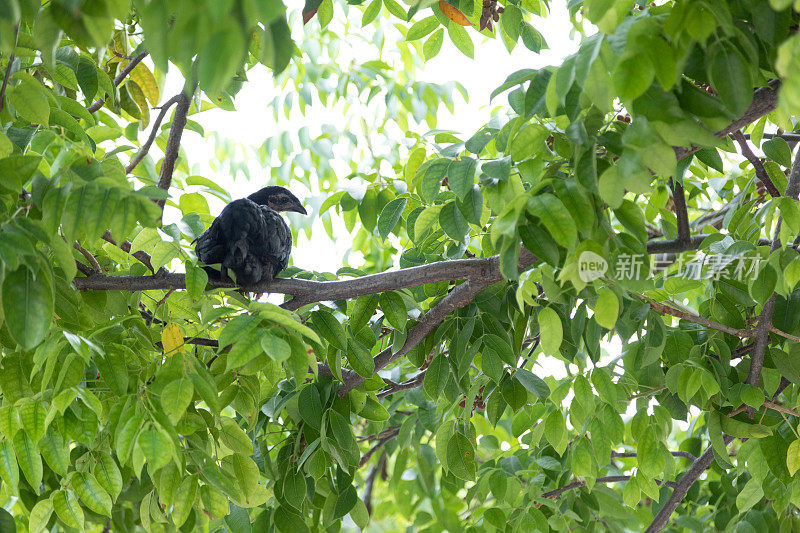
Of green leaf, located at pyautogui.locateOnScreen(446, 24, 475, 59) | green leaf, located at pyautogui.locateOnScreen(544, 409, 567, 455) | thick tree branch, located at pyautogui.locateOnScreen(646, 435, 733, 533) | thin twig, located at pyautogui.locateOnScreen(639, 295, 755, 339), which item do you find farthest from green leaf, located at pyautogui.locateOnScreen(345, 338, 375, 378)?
thick tree branch, located at pyautogui.locateOnScreen(646, 435, 733, 533)

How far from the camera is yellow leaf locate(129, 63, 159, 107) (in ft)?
5.26

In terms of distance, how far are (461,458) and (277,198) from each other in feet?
2.55

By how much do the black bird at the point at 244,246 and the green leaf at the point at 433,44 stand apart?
608mm

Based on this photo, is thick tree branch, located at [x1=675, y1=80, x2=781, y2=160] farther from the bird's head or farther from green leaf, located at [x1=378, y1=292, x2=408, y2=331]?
the bird's head

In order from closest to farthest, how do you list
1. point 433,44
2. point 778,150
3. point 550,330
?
point 550,330 < point 778,150 < point 433,44

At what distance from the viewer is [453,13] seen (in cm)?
150

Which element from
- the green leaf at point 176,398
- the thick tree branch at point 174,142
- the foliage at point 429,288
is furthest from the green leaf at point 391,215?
the green leaf at point 176,398

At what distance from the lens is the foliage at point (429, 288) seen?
840 millimetres

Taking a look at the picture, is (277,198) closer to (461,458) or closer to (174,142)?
(174,142)

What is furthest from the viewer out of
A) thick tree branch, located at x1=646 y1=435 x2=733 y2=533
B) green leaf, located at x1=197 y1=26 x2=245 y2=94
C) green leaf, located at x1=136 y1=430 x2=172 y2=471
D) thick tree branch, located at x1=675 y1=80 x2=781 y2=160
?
thick tree branch, located at x1=646 y1=435 x2=733 y2=533

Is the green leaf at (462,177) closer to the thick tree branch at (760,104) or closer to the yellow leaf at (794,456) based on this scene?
the thick tree branch at (760,104)

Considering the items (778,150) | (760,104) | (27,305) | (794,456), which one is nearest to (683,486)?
(794,456)

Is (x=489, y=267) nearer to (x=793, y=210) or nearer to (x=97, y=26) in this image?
(x=793, y=210)

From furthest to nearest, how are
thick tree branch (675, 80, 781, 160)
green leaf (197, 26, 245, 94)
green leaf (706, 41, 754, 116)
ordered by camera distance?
1. thick tree branch (675, 80, 781, 160)
2. green leaf (706, 41, 754, 116)
3. green leaf (197, 26, 245, 94)
